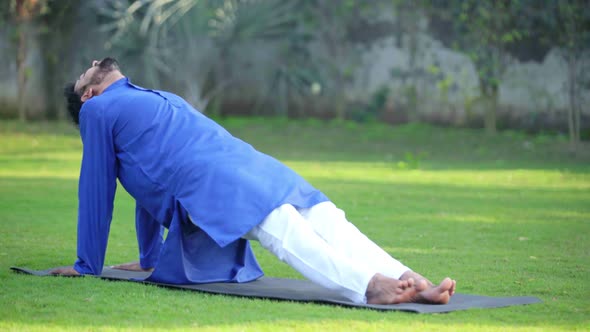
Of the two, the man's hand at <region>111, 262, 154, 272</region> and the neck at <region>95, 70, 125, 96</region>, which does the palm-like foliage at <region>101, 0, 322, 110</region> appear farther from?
the man's hand at <region>111, 262, 154, 272</region>

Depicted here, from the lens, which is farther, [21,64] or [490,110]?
[21,64]

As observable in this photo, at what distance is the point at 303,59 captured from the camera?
69.1 feet

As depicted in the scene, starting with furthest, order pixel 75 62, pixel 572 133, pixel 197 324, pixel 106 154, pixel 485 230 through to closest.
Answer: pixel 75 62, pixel 572 133, pixel 485 230, pixel 106 154, pixel 197 324

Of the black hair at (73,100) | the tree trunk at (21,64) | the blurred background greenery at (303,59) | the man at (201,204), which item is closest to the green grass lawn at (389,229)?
the man at (201,204)

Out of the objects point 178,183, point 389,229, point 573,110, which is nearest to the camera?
point 178,183

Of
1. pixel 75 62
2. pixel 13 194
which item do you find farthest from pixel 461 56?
pixel 13 194

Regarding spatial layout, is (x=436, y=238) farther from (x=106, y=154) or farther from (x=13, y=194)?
(x=13, y=194)

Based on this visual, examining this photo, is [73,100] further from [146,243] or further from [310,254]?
[310,254]

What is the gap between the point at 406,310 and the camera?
480 centimetres

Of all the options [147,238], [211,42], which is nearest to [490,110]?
[211,42]

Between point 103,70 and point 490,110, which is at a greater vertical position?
point 103,70

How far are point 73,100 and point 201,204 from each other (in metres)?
1.21

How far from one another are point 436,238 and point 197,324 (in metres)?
3.60

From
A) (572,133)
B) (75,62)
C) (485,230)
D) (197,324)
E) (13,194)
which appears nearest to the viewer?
(197,324)
